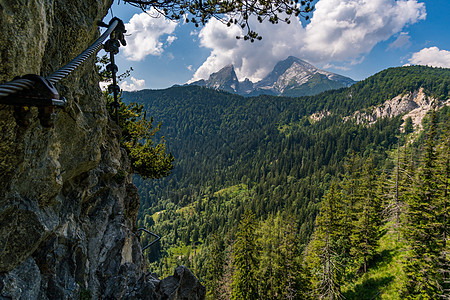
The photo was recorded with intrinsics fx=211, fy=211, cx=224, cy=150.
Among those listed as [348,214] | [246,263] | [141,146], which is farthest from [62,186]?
[348,214]

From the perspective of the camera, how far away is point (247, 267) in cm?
2895

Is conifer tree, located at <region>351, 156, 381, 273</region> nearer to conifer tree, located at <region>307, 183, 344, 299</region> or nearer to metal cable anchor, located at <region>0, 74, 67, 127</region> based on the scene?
conifer tree, located at <region>307, 183, 344, 299</region>

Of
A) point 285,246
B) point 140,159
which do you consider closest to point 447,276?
point 285,246

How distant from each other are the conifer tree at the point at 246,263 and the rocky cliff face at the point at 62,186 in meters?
20.0

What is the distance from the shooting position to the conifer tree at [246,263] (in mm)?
28766

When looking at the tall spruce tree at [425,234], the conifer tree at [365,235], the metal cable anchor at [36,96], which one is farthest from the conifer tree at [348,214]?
the metal cable anchor at [36,96]

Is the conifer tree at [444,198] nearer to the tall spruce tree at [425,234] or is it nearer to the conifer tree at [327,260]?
the tall spruce tree at [425,234]

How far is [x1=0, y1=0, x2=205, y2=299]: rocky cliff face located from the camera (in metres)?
3.60

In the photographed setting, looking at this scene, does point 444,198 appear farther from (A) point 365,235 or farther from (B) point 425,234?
(A) point 365,235

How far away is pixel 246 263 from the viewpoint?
29000 millimetres

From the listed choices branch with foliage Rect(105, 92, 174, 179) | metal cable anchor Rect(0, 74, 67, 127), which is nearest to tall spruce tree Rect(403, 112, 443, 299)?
branch with foliage Rect(105, 92, 174, 179)

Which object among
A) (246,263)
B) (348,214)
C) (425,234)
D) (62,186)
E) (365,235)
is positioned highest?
(62,186)

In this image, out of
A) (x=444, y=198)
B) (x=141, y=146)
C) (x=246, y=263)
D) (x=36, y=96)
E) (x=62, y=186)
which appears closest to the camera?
(x=36, y=96)

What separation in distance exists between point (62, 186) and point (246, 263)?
28.6m
